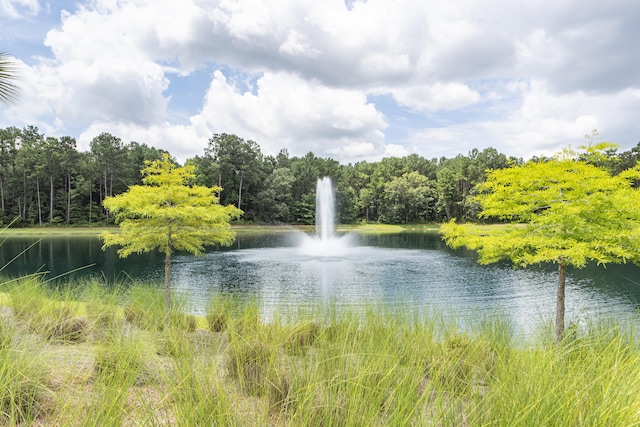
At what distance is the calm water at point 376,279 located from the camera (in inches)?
545

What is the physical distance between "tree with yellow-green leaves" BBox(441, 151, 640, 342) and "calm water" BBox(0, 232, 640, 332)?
356 centimetres

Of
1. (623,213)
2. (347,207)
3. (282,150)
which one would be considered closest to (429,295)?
(623,213)

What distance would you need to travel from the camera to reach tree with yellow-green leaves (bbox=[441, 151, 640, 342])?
699cm

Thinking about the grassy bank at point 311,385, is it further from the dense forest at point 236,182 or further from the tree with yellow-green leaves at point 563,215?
the dense forest at point 236,182

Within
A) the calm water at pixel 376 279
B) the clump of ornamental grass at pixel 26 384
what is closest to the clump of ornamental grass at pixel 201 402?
the clump of ornamental grass at pixel 26 384

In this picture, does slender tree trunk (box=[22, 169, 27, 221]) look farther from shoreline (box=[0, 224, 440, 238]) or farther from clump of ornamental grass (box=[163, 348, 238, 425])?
clump of ornamental grass (box=[163, 348, 238, 425])

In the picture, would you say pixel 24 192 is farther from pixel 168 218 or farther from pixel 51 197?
pixel 168 218

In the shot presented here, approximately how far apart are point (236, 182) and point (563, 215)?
207 feet

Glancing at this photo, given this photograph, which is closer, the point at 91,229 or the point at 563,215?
the point at 563,215

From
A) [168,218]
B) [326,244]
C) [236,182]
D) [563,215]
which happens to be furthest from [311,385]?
[236,182]

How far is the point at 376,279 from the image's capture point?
19000mm

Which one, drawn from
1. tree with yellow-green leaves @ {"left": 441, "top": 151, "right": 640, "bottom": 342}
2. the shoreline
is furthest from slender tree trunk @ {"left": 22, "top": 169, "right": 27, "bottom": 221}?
tree with yellow-green leaves @ {"left": 441, "top": 151, "right": 640, "bottom": 342}

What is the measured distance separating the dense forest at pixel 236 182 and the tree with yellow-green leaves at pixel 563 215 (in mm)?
42987

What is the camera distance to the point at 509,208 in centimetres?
820
